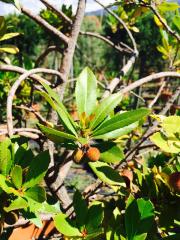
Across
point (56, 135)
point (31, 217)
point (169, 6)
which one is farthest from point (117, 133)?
point (169, 6)

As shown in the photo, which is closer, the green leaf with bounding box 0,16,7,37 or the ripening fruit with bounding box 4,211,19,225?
the ripening fruit with bounding box 4,211,19,225

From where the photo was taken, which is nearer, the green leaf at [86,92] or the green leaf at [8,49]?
the green leaf at [86,92]

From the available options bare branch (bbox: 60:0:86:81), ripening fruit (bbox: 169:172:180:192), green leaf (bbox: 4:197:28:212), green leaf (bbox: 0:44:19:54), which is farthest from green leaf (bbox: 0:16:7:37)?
ripening fruit (bbox: 169:172:180:192)

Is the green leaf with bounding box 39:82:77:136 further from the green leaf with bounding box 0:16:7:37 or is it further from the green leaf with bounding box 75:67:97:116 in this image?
the green leaf with bounding box 0:16:7:37

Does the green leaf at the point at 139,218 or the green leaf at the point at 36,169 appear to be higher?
the green leaf at the point at 36,169

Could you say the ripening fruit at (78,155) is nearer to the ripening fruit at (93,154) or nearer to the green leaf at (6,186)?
the ripening fruit at (93,154)

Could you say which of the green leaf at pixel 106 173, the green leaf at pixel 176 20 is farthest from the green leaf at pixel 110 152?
the green leaf at pixel 176 20

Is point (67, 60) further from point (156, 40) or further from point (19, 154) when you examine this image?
point (156, 40)
